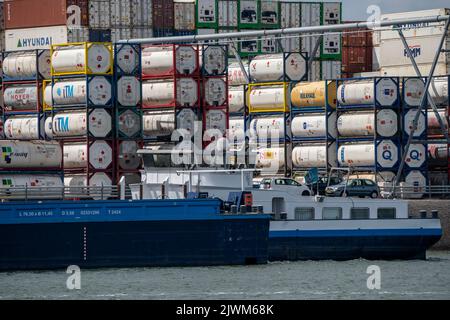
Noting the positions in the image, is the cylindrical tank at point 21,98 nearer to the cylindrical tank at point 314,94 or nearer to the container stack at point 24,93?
the container stack at point 24,93

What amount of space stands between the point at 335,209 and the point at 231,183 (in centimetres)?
512

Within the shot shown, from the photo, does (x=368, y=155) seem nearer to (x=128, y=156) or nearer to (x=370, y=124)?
(x=370, y=124)

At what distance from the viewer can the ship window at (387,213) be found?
62.0 metres

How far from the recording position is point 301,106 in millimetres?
80438

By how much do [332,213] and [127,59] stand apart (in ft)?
51.1

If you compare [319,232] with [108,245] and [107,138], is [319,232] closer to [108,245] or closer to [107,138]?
[108,245]

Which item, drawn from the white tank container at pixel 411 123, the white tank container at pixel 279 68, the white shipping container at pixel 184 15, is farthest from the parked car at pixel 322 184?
the white shipping container at pixel 184 15

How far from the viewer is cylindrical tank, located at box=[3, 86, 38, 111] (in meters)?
74.8

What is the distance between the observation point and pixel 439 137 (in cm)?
8169

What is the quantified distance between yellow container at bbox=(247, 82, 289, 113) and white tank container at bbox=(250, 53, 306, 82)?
51 centimetres

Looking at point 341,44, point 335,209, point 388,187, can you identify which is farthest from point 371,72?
point 335,209

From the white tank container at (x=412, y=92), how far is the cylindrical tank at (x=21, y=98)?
20.5 metres

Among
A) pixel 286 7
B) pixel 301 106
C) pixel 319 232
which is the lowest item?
pixel 319 232

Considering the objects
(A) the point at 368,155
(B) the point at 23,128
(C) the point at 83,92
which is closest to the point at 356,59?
(A) the point at 368,155
